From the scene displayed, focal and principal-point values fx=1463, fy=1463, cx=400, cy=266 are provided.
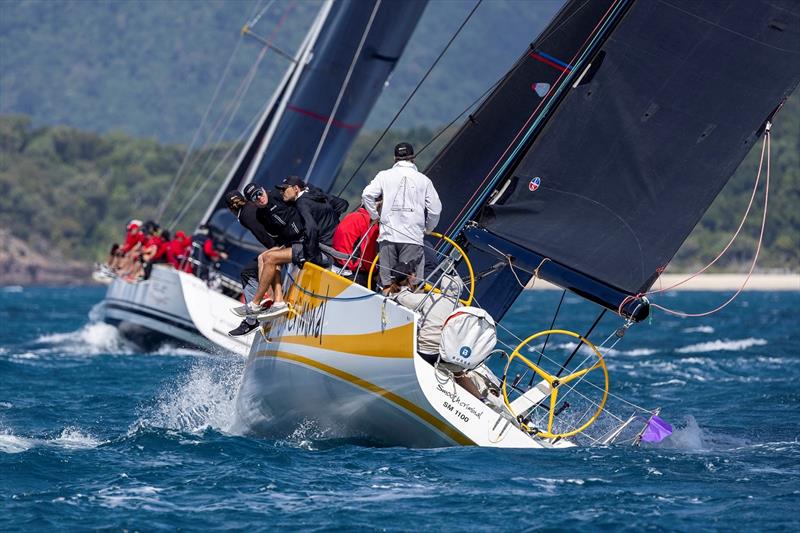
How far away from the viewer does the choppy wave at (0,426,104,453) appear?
8.64 m

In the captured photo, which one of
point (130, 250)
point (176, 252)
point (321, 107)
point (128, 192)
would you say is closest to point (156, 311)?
point (176, 252)

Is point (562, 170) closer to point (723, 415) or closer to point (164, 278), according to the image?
point (723, 415)

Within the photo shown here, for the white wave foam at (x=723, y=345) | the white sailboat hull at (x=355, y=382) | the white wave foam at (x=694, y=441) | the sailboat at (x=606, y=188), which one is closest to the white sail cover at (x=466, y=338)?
the white sailboat hull at (x=355, y=382)

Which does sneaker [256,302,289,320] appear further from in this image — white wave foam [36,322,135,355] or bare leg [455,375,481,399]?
white wave foam [36,322,135,355]

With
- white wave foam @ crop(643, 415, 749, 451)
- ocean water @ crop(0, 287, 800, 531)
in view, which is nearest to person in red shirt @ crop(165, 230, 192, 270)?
ocean water @ crop(0, 287, 800, 531)

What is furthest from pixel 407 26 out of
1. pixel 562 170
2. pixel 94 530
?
pixel 94 530

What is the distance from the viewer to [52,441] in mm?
8969

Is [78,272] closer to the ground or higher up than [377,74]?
closer to the ground

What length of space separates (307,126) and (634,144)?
10.1 m

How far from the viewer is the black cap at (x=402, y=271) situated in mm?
8331

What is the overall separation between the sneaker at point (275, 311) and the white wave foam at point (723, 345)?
1191cm

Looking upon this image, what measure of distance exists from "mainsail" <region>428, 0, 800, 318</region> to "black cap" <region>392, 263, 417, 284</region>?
1.88ft

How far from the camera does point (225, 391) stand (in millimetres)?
10609

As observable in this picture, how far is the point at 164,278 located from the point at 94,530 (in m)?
11.1
